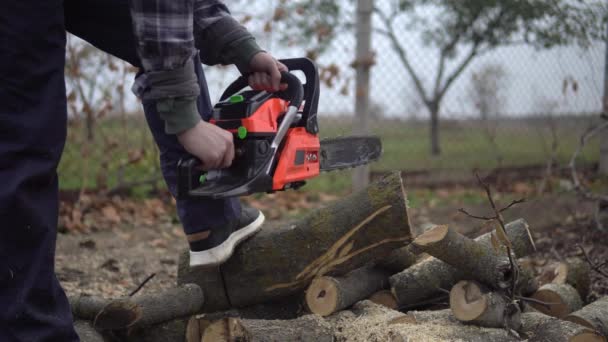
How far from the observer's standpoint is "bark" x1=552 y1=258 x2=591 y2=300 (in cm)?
266

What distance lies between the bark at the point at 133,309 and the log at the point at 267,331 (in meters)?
0.21

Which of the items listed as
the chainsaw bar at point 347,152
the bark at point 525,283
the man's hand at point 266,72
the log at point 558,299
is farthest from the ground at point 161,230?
the man's hand at point 266,72

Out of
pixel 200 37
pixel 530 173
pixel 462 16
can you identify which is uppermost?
pixel 462 16

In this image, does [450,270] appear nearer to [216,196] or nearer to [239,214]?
[239,214]

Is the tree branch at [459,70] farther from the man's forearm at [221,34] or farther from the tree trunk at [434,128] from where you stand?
the man's forearm at [221,34]

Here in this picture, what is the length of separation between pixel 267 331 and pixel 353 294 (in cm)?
42

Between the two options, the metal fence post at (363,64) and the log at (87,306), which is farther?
the metal fence post at (363,64)

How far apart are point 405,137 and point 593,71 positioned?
2.25 metres

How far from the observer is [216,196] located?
1.85 meters

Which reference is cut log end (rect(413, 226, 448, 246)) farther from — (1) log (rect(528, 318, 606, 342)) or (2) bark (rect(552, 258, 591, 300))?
(2) bark (rect(552, 258, 591, 300))

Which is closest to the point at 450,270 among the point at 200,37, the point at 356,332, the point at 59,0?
the point at 356,332

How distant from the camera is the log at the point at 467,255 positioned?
211cm

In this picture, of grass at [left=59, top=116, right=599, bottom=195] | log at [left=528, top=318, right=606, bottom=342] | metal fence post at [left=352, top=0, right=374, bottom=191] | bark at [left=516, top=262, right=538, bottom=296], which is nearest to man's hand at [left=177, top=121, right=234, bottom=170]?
log at [left=528, top=318, right=606, bottom=342]

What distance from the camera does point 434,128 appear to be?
7.99 m
